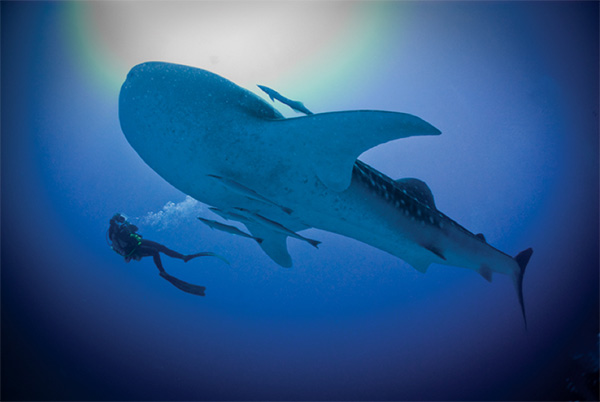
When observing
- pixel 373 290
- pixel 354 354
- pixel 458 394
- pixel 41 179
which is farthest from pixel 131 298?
pixel 458 394

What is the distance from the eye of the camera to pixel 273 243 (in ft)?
13.8

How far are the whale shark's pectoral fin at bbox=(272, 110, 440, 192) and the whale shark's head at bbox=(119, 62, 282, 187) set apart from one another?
0.36m

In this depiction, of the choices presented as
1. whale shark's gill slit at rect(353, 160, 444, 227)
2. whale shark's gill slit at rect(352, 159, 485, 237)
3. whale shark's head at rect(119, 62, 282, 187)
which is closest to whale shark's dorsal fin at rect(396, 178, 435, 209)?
whale shark's gill slit at rect(352, 159, 485, 237)

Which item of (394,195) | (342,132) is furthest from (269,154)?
(394,195)

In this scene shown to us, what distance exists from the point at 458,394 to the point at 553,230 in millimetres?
12048

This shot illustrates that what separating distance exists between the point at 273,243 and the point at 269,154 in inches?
87.5

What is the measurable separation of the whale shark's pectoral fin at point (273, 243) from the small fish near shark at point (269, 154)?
70 centimetres

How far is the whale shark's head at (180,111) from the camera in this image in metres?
1.82

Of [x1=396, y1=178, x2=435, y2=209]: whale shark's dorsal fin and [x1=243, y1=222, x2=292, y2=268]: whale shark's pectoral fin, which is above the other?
[x1=396, y1=178, x2=435, y2=209]: whale shark's dorsal fin

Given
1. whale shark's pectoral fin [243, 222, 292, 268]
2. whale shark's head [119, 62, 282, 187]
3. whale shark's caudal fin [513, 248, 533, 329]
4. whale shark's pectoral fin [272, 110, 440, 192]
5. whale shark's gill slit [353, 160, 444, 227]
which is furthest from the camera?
whale shark's caudal fin [513, 248, 533, 329]

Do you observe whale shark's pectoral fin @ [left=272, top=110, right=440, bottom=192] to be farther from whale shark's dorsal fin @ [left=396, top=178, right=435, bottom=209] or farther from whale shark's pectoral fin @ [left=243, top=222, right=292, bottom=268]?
whale shark's pectoral fin @ [left=243, top=222, right=292, bottom=268]

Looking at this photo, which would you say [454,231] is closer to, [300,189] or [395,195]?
[395,195]

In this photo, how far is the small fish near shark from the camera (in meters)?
1.88

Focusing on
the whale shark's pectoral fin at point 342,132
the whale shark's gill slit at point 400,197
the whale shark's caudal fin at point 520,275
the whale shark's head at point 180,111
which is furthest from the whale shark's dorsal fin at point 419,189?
the whale shark's head at point 180,111
